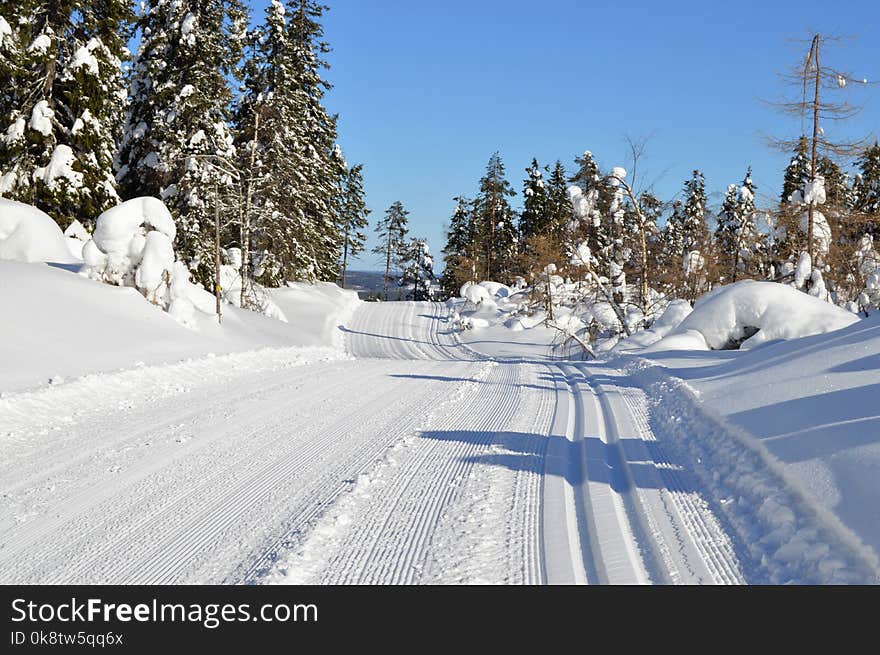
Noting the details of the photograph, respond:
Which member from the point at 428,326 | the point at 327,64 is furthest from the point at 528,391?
the point at 327,64

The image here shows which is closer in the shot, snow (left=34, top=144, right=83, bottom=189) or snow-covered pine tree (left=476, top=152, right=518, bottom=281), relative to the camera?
snow (left=34, top=144, right=83, bottom=189)

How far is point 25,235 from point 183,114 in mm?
7777

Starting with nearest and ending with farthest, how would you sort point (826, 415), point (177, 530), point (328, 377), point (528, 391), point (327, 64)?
point (177, 530), point (826, 415), point (528, 391), point (328, 377), point (327, 64)

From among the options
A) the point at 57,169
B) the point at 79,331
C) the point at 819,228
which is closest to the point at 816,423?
the point at 79,331

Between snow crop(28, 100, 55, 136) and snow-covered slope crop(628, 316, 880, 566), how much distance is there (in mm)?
19259

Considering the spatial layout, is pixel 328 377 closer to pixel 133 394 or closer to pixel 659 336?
pixel 133 394

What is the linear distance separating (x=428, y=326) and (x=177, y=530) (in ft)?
106

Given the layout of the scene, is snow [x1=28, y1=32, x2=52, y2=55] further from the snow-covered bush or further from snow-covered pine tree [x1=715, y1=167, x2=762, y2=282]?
snow-covered pine tree [x1=715, y1=167, x2=762, y2=282]

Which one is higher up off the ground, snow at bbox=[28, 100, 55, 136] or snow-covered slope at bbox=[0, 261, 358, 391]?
snow at bbox=[28, 100, 55, 136]

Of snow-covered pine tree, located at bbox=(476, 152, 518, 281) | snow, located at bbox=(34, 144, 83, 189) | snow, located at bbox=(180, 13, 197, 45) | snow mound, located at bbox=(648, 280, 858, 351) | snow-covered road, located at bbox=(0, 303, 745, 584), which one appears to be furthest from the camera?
snow-covered pine tree, located at bbox=(476, 152, 518, 281)

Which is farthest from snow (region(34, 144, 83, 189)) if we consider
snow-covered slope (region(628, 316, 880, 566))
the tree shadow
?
the tree shadow

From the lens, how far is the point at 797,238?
18.2m

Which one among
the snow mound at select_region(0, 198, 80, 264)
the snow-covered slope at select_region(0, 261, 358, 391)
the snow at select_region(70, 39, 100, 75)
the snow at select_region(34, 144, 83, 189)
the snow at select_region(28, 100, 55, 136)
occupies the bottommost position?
the snow-covered slope at select_region(0, 261, 358, 391)

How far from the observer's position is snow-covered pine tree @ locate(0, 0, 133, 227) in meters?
18.4
